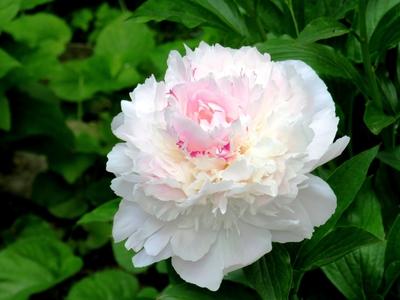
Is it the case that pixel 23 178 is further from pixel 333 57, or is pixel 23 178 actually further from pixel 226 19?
pixel 333 57

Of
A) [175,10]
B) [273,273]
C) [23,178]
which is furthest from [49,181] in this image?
[273,273]

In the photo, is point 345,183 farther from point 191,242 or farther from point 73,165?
point 73,165

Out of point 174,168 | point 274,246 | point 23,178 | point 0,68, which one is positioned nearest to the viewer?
point 174,168

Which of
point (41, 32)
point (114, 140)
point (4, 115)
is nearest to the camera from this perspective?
point (4, 115)

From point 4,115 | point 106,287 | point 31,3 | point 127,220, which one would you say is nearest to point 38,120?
point 4,115

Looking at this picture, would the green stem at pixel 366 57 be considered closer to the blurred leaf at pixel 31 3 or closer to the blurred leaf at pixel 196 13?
the blurred leaf at pixel 196 13
